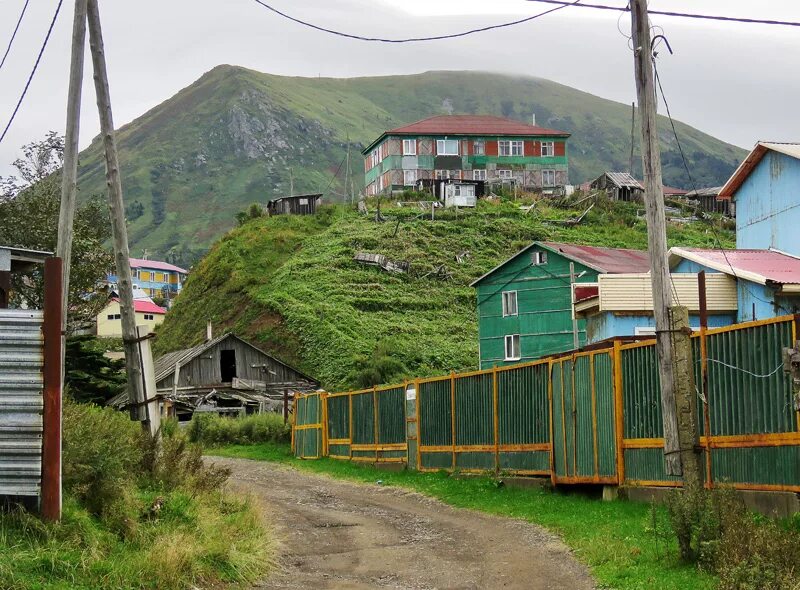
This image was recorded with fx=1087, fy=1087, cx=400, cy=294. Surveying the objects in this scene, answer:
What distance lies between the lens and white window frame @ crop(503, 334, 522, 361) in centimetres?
5094

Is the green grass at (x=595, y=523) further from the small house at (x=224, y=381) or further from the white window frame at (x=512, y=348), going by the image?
the white window frame at (x=512, y=348)

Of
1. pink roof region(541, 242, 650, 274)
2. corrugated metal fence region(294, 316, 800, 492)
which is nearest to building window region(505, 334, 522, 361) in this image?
pink roof region(541, 242, 650, 274)

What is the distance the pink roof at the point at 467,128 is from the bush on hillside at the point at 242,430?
56.1 m

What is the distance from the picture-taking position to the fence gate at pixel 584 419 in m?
16.3

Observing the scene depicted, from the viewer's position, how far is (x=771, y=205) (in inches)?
1228

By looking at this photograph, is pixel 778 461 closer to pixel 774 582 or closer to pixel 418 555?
pixel 774 582

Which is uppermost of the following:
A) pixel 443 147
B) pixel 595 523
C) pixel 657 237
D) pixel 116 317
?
pixel 443 147

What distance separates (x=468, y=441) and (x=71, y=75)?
10.8m

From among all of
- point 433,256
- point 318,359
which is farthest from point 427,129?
point 318,359

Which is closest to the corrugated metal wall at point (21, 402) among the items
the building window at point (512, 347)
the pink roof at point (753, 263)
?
the pink roof at point (753, 263)

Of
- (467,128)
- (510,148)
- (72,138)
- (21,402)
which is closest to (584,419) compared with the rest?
(72,138)

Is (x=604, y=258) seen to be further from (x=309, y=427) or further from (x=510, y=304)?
(x=309, y=427)

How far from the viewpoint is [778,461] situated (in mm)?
12164

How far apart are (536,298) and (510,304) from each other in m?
1.99
